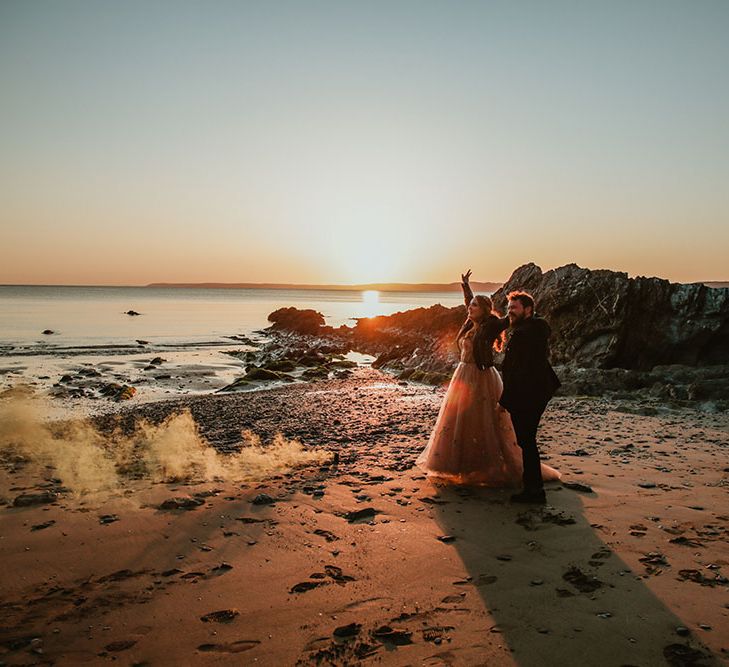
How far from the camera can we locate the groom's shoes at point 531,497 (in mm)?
6758

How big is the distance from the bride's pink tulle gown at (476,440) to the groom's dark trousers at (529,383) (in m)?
0.57

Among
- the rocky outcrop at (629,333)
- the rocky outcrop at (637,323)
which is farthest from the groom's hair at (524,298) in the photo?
the rocky outcrop at (637,323)

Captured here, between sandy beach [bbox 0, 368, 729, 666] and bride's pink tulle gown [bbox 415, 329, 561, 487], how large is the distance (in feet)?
0.82

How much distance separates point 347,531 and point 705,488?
499 centimetres

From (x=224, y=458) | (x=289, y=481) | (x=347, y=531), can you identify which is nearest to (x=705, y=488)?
(x=347, y=531)

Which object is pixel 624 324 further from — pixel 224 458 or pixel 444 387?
pixel 224 458

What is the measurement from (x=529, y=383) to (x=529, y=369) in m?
0.18

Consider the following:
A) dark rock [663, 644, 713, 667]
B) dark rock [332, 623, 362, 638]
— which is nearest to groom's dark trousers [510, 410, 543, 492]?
dark rock [663, 644, 713, 667]

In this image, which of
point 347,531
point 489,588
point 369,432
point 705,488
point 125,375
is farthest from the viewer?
point 125,375

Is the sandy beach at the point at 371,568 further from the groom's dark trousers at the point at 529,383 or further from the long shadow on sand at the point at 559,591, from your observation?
the groom's dark trousers at the point at 529,383

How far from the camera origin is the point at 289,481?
7836 mm

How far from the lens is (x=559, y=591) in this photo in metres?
4.61

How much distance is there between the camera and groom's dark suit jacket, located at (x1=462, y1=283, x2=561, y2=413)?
6.80 meters

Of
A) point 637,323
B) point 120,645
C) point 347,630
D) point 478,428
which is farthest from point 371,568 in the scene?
point 637,323
